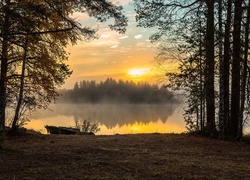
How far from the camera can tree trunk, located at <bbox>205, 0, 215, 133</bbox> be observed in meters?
12.3

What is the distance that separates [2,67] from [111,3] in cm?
636

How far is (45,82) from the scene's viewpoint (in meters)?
14.1

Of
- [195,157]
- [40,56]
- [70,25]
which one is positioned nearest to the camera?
[195,157]

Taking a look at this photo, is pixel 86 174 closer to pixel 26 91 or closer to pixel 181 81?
pixel 181 81

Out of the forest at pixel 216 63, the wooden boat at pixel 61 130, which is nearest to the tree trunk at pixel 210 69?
the forest at pixel 216 63

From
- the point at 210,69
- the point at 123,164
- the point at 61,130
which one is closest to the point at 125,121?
the point at 61,130

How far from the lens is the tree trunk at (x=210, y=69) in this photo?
12.3 metres

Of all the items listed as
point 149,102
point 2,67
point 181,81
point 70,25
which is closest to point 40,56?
point 2,67

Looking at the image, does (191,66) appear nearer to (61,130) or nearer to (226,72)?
(226,72)

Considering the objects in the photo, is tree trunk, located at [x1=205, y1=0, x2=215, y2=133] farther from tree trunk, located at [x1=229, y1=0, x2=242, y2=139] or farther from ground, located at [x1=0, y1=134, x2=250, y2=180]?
ground, located at [x1=0, y1=134, x2=250, y2=180]

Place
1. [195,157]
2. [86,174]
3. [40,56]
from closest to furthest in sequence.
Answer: [86,174], [195,157], [40,56]

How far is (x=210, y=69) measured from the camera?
1318 centimetres

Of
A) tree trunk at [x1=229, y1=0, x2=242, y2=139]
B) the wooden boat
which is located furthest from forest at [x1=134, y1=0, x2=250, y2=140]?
the wooden boat

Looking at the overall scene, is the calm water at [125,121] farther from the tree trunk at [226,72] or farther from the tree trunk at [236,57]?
the tree trunk at [236,57]
